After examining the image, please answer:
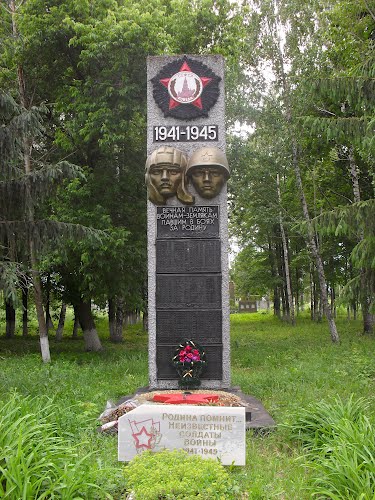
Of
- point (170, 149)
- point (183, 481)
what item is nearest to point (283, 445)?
point (183, 481)

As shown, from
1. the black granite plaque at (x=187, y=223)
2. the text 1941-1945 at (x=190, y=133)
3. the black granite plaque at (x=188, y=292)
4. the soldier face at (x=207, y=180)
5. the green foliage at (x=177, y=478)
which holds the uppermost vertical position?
the text 1941-1945 at (x=190, y=133)

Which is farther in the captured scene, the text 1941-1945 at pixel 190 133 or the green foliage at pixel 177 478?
the text 1941-1945 at pixel 190 133

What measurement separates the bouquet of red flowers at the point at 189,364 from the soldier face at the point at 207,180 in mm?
2285

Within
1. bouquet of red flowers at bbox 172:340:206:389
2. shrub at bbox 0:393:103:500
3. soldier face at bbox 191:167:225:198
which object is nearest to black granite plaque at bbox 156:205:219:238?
soldier face at bbox 191:167:225:198

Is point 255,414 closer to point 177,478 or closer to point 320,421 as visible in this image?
point 320,421

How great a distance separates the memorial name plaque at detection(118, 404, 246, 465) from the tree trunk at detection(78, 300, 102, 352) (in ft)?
34.6

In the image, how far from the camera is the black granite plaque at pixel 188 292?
7449 mm

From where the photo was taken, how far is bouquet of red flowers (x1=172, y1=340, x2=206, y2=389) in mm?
7234

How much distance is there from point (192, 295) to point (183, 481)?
13.4 ft

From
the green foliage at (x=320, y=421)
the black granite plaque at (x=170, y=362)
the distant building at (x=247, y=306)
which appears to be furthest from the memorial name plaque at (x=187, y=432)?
the distant building at (x=247, y=306)

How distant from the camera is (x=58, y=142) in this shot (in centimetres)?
1318

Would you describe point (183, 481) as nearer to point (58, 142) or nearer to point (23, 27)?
point (58, 142)

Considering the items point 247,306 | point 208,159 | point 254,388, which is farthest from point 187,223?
point 247,306

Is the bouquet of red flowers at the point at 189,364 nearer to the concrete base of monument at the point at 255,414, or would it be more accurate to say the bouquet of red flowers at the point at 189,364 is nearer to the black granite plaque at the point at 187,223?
the concrete base of monument at the point at 255,414
